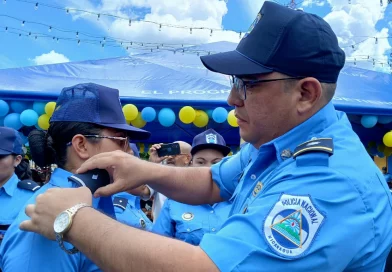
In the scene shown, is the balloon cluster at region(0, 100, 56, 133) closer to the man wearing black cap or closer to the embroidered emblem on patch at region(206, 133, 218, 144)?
the embroidered emblem on patch at region(206, 133, 218, 144)

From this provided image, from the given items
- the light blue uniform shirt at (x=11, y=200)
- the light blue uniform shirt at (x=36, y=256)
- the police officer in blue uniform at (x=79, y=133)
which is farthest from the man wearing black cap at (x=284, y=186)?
the light blue uniform shirt at (x=11, y=200)

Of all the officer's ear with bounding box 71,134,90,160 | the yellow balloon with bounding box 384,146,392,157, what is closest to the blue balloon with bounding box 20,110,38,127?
the officer's ear with bounding box 71,134,90,160

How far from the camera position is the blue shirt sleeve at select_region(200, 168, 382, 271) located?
92 cm

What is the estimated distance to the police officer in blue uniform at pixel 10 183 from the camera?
3.49 metres

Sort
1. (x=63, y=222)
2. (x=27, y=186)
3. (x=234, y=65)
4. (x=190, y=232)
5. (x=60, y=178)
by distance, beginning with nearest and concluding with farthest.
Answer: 1. (x=63, y=222)
2. (x=234, y=65)
3. (x=60, y=178)
4. (x=190, y=232)
5. (x=27, y=186)

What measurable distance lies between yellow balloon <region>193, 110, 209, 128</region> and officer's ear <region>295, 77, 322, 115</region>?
13.4 feet

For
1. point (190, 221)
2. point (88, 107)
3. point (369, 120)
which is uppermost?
point (88, 107)

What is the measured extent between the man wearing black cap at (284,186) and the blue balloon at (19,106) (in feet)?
14.1

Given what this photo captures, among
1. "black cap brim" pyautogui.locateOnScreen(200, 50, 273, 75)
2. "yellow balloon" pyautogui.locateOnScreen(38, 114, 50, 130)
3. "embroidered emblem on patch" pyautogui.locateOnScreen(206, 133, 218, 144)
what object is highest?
"black cap brim" pyautogui.locateOnScreen(200, 50, 273, 75)

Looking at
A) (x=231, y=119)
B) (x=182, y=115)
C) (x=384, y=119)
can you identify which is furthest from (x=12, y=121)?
(x=384, y=119)

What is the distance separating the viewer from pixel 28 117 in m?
4.98

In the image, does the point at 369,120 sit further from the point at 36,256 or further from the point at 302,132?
the point at 36,256

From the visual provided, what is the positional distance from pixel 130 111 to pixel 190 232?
8.94 ft

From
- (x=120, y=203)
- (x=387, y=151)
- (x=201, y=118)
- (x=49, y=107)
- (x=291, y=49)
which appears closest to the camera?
(x=291, y=49)
